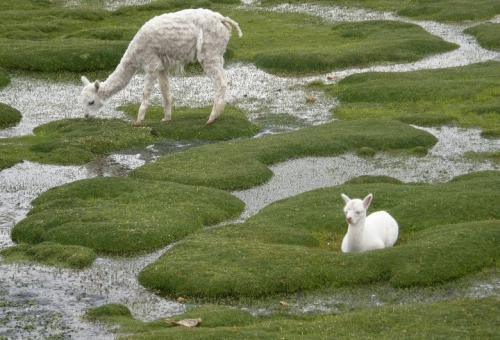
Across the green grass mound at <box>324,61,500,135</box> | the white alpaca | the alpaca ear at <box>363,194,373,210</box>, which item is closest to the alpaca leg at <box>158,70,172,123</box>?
the green grass mound at <box>324,61,500,135</box>

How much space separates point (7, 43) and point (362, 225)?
27503 millimetres

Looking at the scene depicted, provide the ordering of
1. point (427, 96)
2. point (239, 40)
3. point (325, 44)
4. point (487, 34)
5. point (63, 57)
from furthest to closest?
point (239, 40) < point (325, 44) < point (487, 34) < point (63, 57) < point (427, 96)

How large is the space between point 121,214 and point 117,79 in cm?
918

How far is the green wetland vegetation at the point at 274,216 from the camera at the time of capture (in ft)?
49.6

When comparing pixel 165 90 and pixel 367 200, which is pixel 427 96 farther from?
pixel 367 200

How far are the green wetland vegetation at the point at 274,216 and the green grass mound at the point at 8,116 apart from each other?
55 mm

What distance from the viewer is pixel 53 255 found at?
1830 cm

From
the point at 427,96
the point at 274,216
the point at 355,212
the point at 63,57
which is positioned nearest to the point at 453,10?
the point at 427,96

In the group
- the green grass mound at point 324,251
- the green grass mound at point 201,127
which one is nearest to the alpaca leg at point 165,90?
the green grass mound at point 201,127

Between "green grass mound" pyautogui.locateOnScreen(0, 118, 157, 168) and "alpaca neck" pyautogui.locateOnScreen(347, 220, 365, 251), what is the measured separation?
34.9ft

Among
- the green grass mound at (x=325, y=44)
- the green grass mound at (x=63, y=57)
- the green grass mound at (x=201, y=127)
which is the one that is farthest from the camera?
the green grass mound at (x=325, y=44)

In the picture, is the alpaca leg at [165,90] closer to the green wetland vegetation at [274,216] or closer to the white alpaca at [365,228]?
the green wetland vegetation at [274,216]

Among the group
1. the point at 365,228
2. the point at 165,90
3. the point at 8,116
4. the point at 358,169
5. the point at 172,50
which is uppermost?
the point at 172,50

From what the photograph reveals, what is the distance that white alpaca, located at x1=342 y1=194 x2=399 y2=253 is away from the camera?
17125 mm
